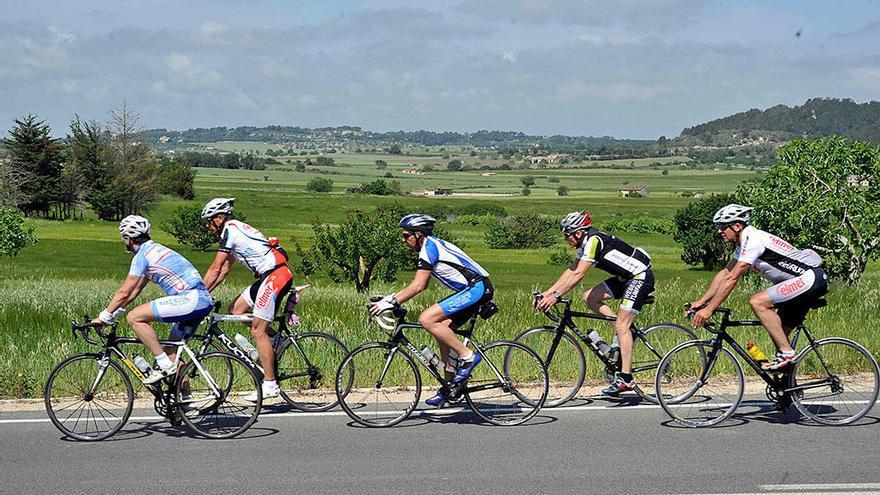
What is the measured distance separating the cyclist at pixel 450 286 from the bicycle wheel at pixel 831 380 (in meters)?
3.06

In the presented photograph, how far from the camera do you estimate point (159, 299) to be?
8453mm

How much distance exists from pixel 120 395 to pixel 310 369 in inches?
75.9

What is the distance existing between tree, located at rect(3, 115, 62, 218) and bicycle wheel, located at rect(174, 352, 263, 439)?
4063 inches

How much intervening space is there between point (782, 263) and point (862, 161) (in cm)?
2374

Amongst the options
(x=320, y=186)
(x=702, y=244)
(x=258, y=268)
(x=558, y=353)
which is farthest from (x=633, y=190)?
(x=258, y=268)

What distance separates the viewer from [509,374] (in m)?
9.65

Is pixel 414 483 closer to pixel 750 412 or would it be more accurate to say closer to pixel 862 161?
pixel 750 412

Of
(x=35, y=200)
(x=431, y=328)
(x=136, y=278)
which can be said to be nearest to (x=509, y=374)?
(x=431, y=328)

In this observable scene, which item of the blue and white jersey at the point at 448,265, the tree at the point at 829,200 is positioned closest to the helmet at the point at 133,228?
the blue and white jersey at the point at 448,265

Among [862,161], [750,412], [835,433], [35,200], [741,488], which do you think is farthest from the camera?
[35,200]

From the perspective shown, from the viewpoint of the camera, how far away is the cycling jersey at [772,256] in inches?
344

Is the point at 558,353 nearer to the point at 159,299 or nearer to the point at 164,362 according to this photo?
the point at 164,362

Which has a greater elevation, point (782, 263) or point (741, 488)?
point (782, 263)

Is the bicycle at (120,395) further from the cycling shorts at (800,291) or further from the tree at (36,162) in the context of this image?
the tree at (36,162)
